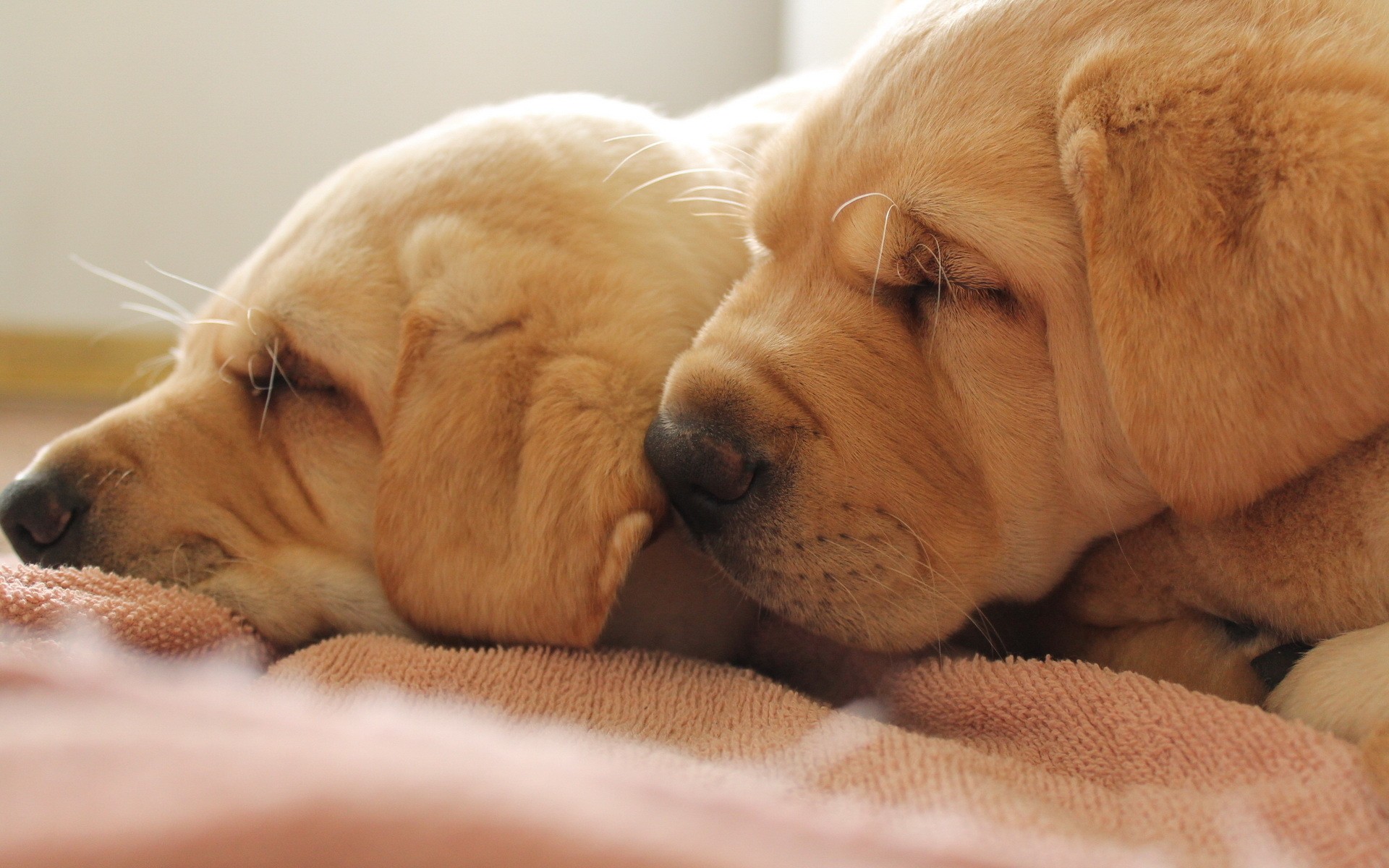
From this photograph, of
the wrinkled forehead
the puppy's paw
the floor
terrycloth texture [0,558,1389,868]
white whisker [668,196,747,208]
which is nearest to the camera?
terrycloth texture [0,558,1389,868]

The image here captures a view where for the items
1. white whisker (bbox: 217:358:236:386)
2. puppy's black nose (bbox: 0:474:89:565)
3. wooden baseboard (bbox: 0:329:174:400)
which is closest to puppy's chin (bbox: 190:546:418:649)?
puppy's black nose (bbox: 0:474:89:565)

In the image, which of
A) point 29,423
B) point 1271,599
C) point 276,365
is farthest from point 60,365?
point 1271,599

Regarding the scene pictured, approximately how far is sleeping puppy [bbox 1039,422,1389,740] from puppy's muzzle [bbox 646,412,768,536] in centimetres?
54

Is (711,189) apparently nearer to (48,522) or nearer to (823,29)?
(48,522)

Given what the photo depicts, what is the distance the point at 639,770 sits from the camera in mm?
972

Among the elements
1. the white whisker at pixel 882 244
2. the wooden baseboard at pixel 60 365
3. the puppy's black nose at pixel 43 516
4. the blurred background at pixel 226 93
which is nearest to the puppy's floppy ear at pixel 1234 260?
the white whisker at pixel 882 244

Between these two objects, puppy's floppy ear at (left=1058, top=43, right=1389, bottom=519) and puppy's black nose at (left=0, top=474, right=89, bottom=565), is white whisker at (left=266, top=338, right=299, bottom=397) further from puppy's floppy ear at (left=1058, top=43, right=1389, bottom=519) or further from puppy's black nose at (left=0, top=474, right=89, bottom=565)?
puppy's floppy ear at (left=1058, top=43, right=1389, bottom=519)

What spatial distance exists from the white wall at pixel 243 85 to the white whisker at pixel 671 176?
11.4ft

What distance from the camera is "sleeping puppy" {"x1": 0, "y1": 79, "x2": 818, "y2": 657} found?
1477 mm

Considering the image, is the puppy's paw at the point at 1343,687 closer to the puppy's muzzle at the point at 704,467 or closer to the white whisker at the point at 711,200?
the puppy's muzzle at the point at 704,467

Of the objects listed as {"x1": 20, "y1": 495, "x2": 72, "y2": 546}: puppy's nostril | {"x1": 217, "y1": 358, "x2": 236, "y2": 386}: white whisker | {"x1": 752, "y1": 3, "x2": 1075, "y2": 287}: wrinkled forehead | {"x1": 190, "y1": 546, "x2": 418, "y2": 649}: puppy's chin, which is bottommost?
{"x1": 190, "y1": 546, "x2": 418, "y2": 649}: puppy's chin

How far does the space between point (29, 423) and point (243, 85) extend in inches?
75.2

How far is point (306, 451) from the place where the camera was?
1806 mm

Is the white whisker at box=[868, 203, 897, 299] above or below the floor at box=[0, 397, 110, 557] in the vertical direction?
above
